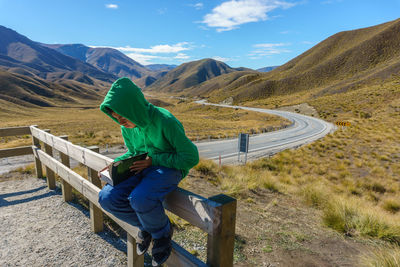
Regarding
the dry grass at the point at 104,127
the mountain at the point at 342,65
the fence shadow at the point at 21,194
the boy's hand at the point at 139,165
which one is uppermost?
the mountain at the point at 342,65

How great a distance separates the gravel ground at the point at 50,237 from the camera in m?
2.76

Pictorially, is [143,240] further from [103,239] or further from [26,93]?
[26,93]

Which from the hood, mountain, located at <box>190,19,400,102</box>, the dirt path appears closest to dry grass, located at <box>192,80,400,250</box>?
the dirt path

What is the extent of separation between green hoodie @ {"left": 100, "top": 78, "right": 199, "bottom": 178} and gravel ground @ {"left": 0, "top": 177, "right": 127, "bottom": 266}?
6.00 feet

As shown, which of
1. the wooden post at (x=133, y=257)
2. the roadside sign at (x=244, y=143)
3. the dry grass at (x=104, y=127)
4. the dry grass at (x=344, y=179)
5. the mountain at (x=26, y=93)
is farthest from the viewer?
the mountain at (x=26, y=93)

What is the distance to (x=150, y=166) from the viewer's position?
6.06 feet

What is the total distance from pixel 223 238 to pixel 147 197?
59 cm

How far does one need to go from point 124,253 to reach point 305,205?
4800 mm

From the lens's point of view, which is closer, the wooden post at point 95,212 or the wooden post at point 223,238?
the wooden post at point 223,238

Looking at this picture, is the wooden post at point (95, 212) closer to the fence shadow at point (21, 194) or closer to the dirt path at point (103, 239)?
the dirt path at point (103, 239)

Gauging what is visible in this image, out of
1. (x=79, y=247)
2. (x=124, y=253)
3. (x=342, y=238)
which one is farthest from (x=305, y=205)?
(x=79, y=247)

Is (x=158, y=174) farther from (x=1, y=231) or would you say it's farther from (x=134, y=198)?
(x=1, y=231)

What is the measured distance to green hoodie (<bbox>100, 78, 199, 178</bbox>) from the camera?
158cm

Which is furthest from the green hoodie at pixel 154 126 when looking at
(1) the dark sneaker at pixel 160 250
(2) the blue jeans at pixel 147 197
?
(1) the dark sneaker at pixel 160 250
